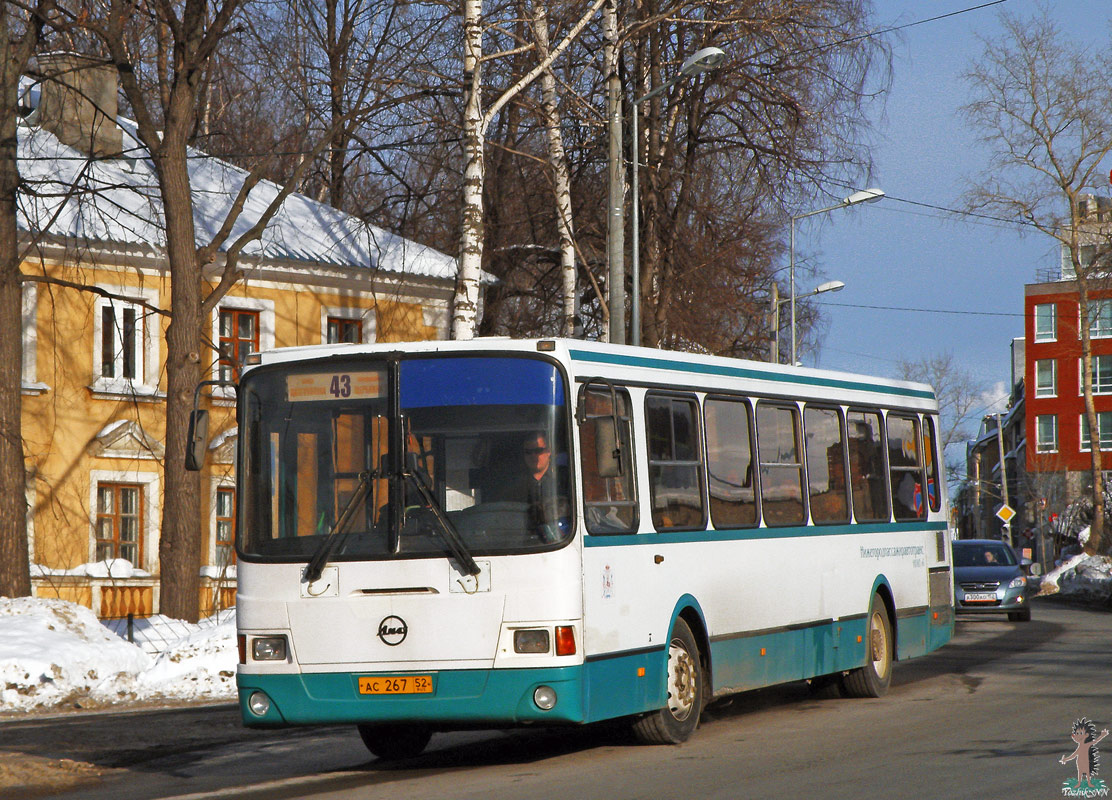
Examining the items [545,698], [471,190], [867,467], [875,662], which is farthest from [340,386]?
[471,190]

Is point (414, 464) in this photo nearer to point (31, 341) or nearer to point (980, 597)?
point (31, 341)

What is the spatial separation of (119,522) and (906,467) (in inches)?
663

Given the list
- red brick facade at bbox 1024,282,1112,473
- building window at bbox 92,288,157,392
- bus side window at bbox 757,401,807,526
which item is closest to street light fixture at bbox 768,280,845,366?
building window at bbox 92,288,157,392

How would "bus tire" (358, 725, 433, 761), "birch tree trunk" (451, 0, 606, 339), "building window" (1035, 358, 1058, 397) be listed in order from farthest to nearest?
1. "building window" (1035, 358, 1058, 397)
2. "birch tree trunk" (451, 0, 606, 339)
3. "bus tire" (358, 725, 433, 761)

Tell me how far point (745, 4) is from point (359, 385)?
57.2 ft

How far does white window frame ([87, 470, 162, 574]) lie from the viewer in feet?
91.6

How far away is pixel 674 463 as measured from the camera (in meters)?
11.3

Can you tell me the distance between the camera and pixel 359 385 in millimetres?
10195

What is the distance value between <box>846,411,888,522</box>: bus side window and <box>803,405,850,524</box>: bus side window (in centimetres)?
26

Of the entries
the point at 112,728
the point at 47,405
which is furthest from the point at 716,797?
the point at 47,405

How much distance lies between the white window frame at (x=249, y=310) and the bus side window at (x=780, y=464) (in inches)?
698

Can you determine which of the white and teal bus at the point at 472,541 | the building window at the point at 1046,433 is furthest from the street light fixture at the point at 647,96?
the building window at the point at 1046,433

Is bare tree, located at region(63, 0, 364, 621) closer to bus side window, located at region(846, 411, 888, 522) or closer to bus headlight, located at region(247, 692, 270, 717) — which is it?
bus side window, located at region(846, 411, 888, 522)

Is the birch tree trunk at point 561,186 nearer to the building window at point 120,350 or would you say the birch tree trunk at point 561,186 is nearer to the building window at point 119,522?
the building window at point 120,350
